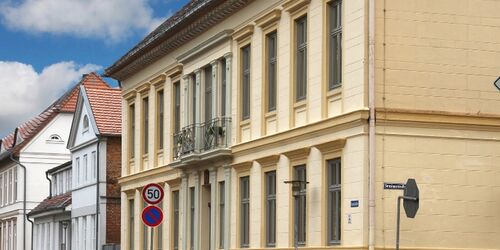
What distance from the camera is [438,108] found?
85.6ft

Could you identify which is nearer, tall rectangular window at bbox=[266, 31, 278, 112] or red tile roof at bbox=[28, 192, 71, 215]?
tall rectangular window at bbox=[266, 31, 278, 112]

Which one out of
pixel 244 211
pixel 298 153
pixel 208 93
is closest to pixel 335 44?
pixel 298 153

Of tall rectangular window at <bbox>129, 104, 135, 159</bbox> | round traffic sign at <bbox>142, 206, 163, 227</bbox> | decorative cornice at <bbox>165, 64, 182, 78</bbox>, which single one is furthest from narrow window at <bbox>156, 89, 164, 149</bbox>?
round traffic sign at <bbox>142, 206, 163, 227</bbox>

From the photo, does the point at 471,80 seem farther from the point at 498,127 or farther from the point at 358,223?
the point at 358,223

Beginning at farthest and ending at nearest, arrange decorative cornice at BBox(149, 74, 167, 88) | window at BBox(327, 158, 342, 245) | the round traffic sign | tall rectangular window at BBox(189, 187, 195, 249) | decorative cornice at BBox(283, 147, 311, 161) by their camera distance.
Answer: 1. decorative cornice at BBox(149, 74, 167, 88)
2. tall rectangular window at BBox(189, 187, 195, 249)
3. decorative cornice at BBox(283, 147, 311, 161)
4. window at BBox(327, 158, 342, 245)
5. the round traffic sign

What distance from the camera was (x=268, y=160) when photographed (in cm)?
3128

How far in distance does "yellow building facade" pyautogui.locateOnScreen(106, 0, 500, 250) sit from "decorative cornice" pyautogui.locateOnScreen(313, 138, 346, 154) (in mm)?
43

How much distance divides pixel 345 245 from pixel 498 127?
164 inches

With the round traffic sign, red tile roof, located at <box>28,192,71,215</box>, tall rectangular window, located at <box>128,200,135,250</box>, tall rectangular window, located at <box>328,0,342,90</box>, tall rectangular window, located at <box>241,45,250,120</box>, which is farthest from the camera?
red tile roof, located at <box>28,192,71,215</box>

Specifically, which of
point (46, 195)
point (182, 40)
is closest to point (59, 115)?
point (46, 195)

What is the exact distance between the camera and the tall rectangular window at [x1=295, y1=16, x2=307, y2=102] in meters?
29.4

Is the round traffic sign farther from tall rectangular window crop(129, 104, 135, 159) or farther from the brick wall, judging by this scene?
the brick wall

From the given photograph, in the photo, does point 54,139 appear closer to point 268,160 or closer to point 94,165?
point 94,165

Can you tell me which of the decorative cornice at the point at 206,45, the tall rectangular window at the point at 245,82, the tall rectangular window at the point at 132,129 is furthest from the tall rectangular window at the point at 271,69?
the tall rectangular window at the point at 132,129
